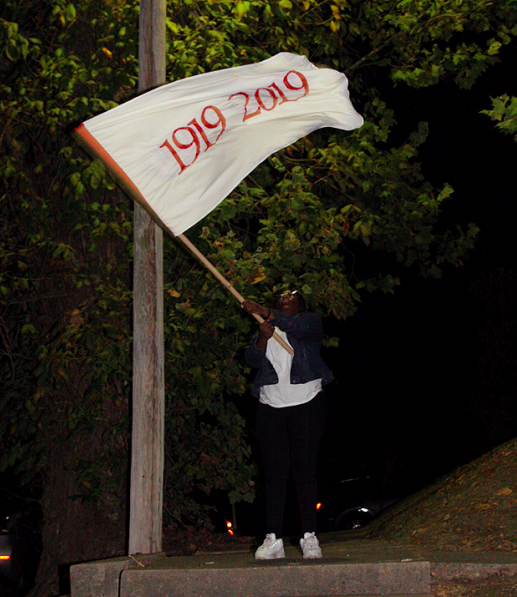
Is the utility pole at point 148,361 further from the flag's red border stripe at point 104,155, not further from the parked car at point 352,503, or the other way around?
the parked car at point 352,503

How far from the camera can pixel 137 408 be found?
7559 mm

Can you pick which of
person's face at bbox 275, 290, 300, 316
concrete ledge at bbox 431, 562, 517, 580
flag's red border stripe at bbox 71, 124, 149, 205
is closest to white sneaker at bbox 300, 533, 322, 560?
concrete ledge at bbox 431, 562, 517, 580

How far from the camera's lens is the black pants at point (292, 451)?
6.55 metres

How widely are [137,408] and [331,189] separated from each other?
20.5ft

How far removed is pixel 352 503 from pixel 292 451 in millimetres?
11053

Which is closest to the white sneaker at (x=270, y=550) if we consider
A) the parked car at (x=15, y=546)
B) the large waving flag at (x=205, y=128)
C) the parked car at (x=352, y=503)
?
the large waving flag at (x=205, y=128)

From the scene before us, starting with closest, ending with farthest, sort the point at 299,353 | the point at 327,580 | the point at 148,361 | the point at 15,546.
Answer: the point at 327,580 → the point at 299,353 → the point at 148,361 → the point at 15,546

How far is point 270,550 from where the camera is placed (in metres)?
6.57

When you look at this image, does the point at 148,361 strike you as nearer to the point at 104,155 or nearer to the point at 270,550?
the point at 104,155

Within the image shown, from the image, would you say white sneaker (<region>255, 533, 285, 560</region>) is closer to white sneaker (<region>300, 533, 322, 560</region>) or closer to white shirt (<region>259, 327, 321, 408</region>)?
white sneaker (<region>300, 533, 322, 560</region>)

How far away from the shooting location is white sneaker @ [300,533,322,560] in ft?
21.4

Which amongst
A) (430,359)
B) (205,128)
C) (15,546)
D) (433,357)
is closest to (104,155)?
(205,128)

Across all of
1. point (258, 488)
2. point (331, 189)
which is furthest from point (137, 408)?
point (258, 488)

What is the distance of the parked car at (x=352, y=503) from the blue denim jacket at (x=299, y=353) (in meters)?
11.0
